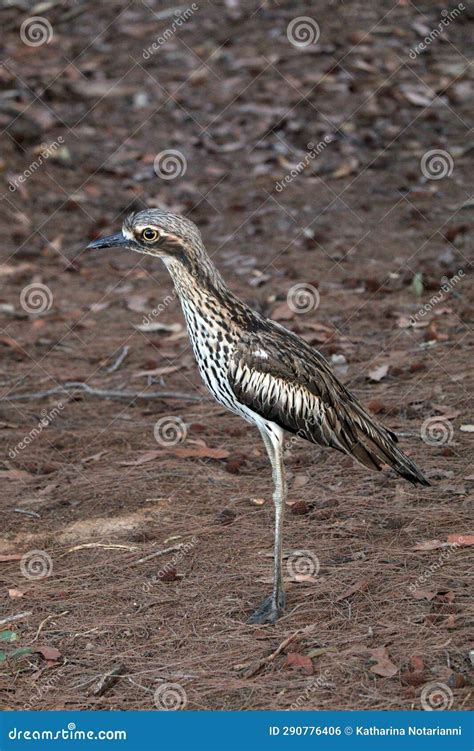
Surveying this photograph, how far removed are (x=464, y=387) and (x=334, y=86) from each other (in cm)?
692

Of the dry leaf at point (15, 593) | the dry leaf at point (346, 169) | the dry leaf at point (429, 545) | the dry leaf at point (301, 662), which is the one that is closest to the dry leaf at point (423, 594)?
the dry leaf at point (429, 545)

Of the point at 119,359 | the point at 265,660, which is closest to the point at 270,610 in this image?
the point at 265,660

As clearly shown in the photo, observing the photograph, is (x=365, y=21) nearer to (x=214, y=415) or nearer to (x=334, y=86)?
(x=334, y=86)

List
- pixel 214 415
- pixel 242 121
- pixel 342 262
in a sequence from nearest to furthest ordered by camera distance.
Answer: pixel 214 415 < pixel 342 262 < pixel 242 121

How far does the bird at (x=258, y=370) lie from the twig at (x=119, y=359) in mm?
3033

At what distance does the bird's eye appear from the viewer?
541 cm

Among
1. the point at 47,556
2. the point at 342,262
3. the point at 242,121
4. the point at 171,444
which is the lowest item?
the point at 47,556

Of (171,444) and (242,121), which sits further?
(242,121)

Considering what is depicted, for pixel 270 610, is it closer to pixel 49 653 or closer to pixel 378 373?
pixel 49 653

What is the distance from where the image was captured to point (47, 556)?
5961 millimetres

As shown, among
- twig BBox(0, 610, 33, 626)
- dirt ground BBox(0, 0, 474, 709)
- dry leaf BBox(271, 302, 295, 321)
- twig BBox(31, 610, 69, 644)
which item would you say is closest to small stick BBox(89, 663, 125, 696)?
dirt ground BBox(0, 0, 474, 709)

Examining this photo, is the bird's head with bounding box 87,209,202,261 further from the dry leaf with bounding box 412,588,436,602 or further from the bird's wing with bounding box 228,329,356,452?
the dry leaf with bounding box 412,588,436,602

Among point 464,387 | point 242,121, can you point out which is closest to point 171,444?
point 464,387

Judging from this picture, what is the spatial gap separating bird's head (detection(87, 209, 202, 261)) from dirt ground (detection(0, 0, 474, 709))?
1.64 m
